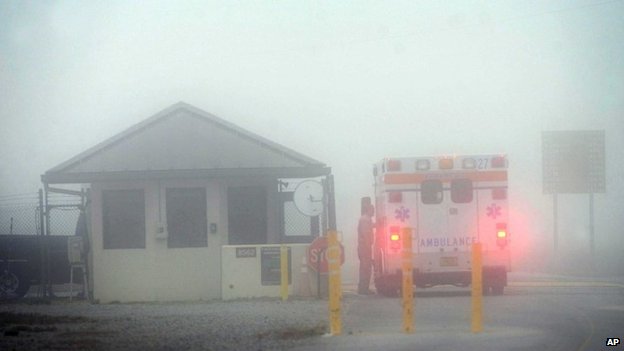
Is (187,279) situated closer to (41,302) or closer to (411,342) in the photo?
(41,302)

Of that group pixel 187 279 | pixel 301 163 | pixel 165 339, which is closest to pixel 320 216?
pixel 301 163

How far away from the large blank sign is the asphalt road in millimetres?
24780

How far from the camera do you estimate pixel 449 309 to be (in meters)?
20.5

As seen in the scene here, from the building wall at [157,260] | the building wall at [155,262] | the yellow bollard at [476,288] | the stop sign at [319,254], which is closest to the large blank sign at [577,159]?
the building wall at [157,260]

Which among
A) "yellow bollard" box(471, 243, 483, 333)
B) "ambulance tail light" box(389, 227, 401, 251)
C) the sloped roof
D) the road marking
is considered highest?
the sloped roof

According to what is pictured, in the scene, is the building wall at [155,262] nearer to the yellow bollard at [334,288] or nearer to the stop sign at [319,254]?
the stop sign at [319,254]

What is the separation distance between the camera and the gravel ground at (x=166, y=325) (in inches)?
616

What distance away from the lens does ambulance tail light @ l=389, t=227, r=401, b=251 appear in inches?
930

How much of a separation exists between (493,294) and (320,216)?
14.0 feet

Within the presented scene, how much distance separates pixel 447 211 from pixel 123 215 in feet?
23.9

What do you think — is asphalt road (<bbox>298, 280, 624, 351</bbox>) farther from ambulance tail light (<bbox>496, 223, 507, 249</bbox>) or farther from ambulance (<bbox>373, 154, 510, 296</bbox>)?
ambulance tail light (<bbox>496, 223, 507, 249</bbox>)

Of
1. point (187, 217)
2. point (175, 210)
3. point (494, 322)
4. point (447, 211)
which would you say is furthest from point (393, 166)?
point (494, 322)

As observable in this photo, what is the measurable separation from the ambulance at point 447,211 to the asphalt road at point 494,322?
0.76 meters

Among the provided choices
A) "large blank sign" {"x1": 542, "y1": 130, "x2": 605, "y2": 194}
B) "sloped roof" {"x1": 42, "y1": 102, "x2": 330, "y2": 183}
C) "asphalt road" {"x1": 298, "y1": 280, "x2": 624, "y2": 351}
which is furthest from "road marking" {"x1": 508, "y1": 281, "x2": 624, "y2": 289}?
"large blank sign" {"x1": 542, "y1": 130, "x2": 605, "y2": 194}
